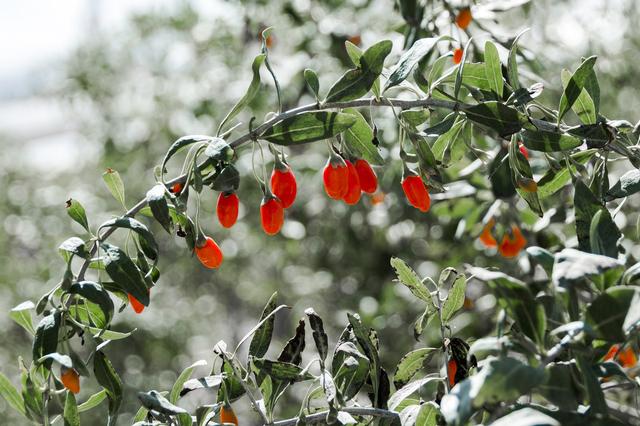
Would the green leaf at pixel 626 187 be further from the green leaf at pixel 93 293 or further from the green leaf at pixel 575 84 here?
the green leaf at pixel 93 293

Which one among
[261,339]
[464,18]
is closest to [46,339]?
[261,339]

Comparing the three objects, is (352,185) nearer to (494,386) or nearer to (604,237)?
(604,237)

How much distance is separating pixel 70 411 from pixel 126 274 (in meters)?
0.25

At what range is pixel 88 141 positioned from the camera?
515 cm

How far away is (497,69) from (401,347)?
2.27m

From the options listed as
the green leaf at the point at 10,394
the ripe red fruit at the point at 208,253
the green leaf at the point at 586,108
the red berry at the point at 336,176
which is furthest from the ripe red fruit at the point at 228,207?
the green leaf at the point at 586,108

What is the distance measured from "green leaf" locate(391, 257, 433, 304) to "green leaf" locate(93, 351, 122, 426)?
19.2 inches

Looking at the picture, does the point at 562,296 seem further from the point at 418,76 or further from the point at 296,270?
the point at 296,270

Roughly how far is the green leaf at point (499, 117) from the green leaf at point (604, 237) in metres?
0.23

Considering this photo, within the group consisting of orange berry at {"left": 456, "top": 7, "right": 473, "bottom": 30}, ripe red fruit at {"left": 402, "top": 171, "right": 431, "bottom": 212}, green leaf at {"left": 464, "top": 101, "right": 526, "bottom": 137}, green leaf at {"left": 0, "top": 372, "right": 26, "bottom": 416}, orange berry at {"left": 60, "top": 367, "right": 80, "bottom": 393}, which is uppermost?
green leaf at {"left": 464, "top": 101, "right": 526, "bottom": 137}

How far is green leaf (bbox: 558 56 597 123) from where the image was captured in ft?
4.15

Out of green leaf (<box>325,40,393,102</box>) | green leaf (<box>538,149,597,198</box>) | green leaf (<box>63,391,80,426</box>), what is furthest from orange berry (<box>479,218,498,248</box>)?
green leaf (<box>63,391,80,426</box>)

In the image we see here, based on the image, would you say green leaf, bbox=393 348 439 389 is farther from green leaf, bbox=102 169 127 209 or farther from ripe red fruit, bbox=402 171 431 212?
green leaf, bbox=102 169 127 209

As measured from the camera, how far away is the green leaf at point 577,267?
0.89 meters
